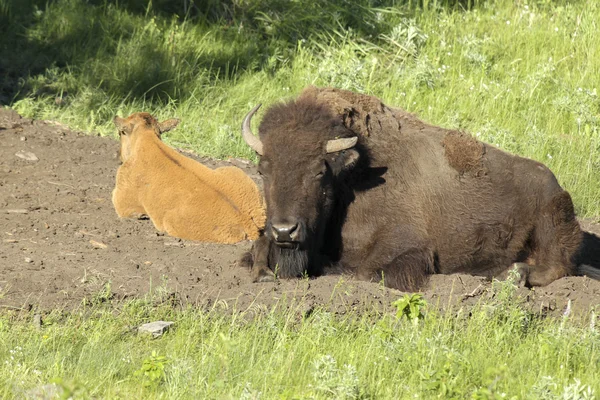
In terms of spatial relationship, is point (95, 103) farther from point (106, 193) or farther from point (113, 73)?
point (106, 193)

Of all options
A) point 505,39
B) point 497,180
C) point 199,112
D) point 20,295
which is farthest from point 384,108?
point 505,39

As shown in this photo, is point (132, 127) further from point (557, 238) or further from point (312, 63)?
point (312, 63)

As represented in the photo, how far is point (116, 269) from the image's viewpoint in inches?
276

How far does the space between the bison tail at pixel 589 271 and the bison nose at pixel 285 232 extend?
2979 millimetres

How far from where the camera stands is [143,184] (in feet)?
27.6

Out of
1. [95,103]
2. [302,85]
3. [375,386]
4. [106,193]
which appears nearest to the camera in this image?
[375,386]

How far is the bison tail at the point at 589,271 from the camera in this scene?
866cm

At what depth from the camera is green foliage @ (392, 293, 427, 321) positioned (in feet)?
19.8

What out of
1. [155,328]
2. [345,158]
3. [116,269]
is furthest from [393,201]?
[155,328]

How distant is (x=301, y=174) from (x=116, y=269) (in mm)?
1604

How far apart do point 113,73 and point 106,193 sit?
11.7ft

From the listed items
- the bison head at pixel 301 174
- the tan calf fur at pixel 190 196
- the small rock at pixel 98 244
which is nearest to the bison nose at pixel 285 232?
the bison head at pixel 301 174

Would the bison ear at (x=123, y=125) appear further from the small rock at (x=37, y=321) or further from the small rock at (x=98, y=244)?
the small rock at (x=37, y=321)

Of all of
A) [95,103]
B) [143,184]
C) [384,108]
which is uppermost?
[384,108]
